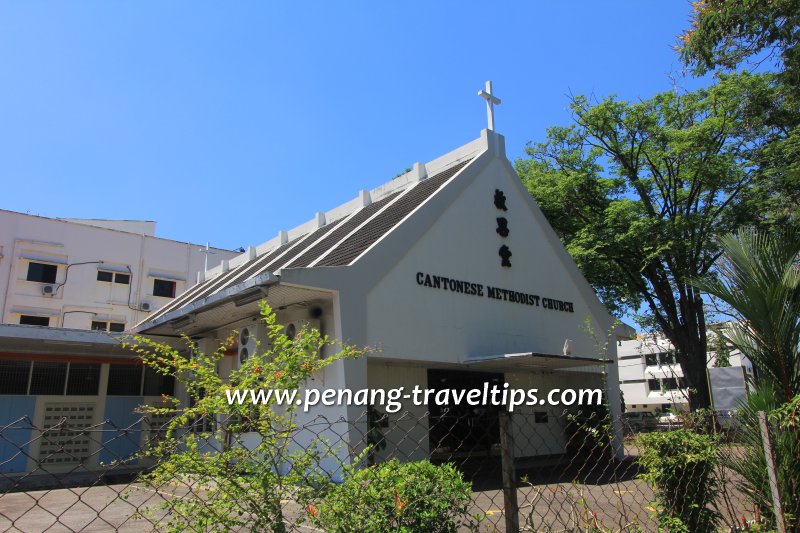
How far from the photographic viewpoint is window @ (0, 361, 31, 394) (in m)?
15.4

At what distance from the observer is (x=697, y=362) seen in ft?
65.0

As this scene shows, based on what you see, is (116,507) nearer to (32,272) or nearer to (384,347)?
(384,347)

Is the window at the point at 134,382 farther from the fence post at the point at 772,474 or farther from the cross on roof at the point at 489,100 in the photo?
the fence post at the point at 772,474

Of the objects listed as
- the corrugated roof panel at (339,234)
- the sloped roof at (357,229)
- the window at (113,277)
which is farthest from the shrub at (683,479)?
the window at (113,277)

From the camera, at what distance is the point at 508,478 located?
348cm

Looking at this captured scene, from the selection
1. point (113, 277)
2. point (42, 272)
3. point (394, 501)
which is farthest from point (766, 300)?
point (42, 272)

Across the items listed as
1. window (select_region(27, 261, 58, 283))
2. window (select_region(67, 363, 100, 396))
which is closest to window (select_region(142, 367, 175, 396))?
window (select_region(67, 363, 100, 396))

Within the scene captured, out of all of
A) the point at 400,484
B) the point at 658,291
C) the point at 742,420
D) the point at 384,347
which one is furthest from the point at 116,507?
the point at 658,291

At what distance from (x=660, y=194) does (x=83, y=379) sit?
19.7 meters

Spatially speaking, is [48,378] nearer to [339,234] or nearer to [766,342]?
[339,234]

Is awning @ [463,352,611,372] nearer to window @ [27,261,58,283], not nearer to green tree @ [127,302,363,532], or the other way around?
green tree @ [127,302,363,532]

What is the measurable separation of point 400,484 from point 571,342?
13563mm

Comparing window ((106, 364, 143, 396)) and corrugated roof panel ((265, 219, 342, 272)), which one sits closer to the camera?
corrugated roof panel ((265, 219, 342, 272))

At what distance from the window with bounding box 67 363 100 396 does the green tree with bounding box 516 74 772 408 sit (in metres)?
15.2
